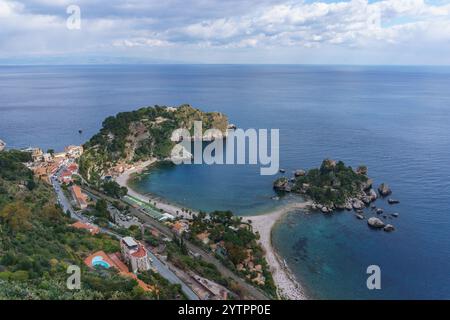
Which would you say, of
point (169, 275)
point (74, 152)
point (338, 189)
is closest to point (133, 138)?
point (74, 152)

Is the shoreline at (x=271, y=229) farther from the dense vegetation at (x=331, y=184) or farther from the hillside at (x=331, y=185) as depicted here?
the hillside at (x=331, y=185)

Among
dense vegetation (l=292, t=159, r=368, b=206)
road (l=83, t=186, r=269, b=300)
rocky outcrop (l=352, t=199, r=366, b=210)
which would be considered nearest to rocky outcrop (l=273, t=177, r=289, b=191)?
dense vegetation (l=292, t=159, r=368, b=206)

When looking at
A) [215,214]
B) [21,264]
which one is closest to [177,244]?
[215,214]

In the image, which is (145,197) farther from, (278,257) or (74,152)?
(278,257)

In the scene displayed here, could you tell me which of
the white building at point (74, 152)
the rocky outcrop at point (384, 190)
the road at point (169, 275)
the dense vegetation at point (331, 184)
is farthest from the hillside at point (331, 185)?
the white building at point (74, 152)

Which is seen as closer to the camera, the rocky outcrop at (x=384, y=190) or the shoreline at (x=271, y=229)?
the shoreline at (x=271, y=229)

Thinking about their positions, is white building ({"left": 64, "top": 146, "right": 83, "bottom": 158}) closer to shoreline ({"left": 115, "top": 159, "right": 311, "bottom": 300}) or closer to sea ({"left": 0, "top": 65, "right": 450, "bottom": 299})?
shoreline ({"left": 115, "top": 159, "right": 311, "bottom": 300})
